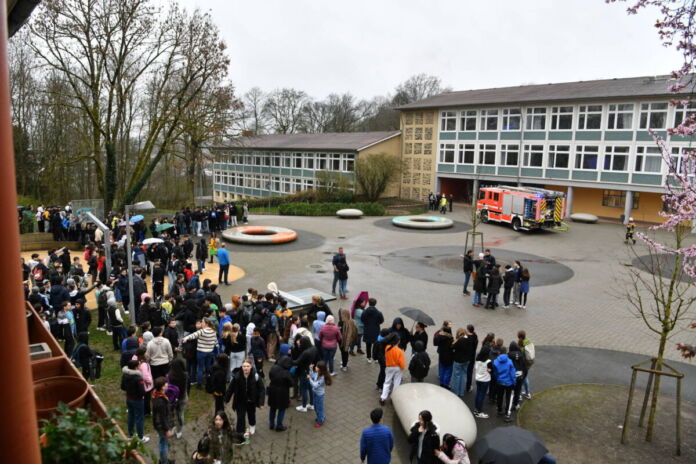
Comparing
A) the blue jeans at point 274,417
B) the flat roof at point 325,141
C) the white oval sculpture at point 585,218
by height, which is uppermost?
the flat roof at point 325,141

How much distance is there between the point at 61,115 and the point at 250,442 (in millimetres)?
32586

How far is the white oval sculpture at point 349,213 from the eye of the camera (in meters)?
38.3

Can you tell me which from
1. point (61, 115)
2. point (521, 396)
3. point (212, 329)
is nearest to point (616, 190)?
point (521, 396)

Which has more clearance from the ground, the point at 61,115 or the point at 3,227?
the point at 61,115

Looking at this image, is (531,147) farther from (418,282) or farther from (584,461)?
(584,461)

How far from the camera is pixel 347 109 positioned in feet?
265

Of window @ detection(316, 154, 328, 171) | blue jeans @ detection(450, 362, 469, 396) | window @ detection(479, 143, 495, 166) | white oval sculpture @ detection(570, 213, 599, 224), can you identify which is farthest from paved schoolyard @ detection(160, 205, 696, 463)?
window @ detection(316, 154, 328, 171)

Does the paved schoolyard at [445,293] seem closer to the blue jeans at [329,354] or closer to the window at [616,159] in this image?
the blue jeans at [329,354]

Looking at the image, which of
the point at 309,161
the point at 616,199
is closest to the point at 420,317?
the point at 616,199

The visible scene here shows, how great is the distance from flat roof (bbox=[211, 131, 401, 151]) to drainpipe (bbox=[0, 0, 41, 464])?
41270mm

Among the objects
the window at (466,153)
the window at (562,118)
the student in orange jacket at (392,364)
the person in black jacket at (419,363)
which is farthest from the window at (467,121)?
the student in orange jacket at (392,364)

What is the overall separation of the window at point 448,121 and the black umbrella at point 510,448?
41652 millimetres

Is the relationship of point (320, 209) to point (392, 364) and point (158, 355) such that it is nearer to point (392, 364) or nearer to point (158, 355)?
point (392, 364)

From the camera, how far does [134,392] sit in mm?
8281
